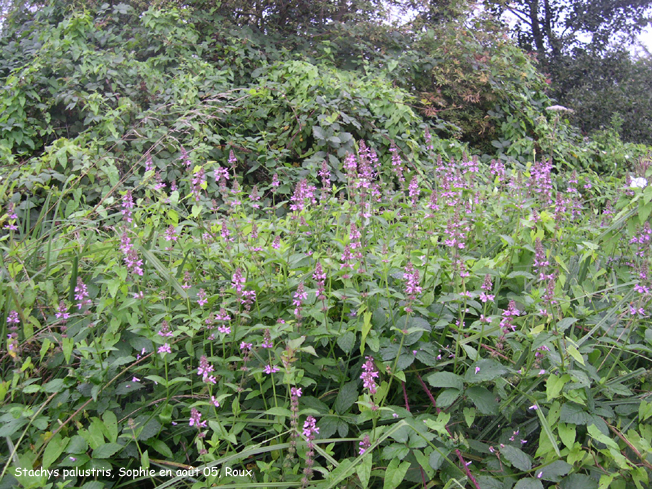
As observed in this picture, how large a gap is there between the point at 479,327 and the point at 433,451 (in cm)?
50

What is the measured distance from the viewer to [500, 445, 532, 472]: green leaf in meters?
1.62

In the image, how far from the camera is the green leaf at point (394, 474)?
159 cm

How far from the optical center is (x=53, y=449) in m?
1.73

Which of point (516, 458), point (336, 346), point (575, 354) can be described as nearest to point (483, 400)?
point (516, 458)

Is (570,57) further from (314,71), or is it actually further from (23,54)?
(23,54)

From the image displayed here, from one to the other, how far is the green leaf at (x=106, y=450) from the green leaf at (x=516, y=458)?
4.49ft

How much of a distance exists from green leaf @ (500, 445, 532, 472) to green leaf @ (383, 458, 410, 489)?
1.16ft

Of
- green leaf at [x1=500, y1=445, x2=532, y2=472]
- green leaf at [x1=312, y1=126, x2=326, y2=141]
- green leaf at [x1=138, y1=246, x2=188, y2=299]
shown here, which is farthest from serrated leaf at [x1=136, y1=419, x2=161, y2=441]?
green leaf at [x1=312, y1=126, x2=326, y2=141]

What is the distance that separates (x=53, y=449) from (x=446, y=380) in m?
1.44

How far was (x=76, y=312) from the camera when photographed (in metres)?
2.20

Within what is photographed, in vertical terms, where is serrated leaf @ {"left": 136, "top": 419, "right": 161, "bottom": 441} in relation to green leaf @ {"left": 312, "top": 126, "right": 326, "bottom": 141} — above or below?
below

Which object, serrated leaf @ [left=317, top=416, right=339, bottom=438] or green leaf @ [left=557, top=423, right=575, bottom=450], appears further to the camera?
serrated leaf @ [left=317, top=416, right=339, bottom=438]

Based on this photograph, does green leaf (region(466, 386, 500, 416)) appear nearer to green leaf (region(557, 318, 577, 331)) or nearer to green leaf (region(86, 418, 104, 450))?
green leaf (region(557, 318, 577, 331))

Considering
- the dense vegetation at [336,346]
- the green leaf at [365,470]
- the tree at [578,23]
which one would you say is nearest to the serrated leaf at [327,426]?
the dense vegetation at [336,346]
